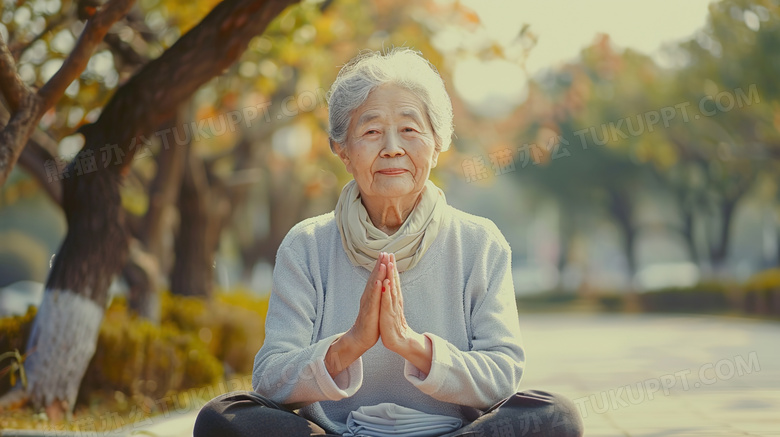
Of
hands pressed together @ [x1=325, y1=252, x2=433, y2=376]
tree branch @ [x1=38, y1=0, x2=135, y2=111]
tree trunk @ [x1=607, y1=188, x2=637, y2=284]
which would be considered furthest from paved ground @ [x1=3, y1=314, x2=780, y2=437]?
tree trunk @ [x1=607, y1=188, x2=637, y2=284]

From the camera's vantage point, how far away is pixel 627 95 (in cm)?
2744

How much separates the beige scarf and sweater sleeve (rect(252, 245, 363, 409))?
20 cm

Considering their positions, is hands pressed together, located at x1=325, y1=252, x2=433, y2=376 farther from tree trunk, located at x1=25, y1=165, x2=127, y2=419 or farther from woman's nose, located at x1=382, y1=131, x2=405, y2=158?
tree trunk, located at x1=25, y1=165, x2=127, y2=419

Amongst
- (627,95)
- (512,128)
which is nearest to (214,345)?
(512,128)

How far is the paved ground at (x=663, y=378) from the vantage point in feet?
19.7

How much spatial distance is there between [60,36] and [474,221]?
23.6 ft

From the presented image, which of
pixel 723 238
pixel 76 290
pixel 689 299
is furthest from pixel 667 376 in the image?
pixel 723 238

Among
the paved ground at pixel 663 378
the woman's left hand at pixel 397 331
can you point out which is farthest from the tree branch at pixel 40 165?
the woman's left hand at pixel 397 331

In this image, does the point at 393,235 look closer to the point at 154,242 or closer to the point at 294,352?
the point at 294,352

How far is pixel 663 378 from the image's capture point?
8.91m

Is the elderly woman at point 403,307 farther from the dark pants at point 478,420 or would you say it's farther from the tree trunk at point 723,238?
the tree trunk at point 723,238

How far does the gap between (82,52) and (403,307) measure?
298 centimetres

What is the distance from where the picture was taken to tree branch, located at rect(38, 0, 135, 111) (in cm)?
517

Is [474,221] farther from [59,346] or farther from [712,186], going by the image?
[712,186]
